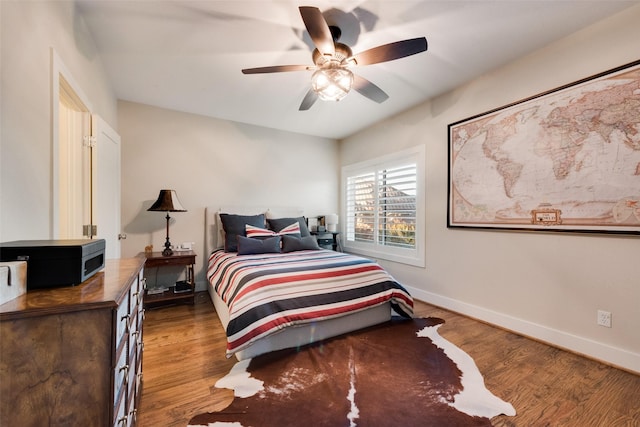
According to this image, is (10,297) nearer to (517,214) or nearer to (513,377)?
(513,377)

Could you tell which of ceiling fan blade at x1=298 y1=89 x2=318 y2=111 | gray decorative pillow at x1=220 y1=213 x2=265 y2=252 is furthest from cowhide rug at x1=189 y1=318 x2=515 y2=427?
ceiling fan blade at x1=298 y1=89 x2=318 y2=111

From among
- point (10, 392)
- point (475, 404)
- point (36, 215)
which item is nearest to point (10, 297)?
point (10, 392)

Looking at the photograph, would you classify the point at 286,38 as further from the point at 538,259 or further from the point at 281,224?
the point at 538,259

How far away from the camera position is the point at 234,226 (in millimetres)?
3521

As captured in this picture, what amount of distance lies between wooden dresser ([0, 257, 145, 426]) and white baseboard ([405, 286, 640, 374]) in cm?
307

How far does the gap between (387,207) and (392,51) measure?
2.46 metres

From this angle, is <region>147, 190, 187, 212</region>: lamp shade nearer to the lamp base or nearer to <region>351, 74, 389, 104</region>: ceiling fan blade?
the lamp base

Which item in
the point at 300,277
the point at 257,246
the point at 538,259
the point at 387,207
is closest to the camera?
the point at 300,277

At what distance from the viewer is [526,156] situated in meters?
2.44

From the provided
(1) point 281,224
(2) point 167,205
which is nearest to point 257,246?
(1) point 281,224

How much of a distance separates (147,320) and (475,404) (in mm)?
3029

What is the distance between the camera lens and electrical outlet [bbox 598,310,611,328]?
6.63 ft

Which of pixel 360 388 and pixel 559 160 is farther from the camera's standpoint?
pixel 559 160

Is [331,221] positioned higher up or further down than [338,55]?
further down
